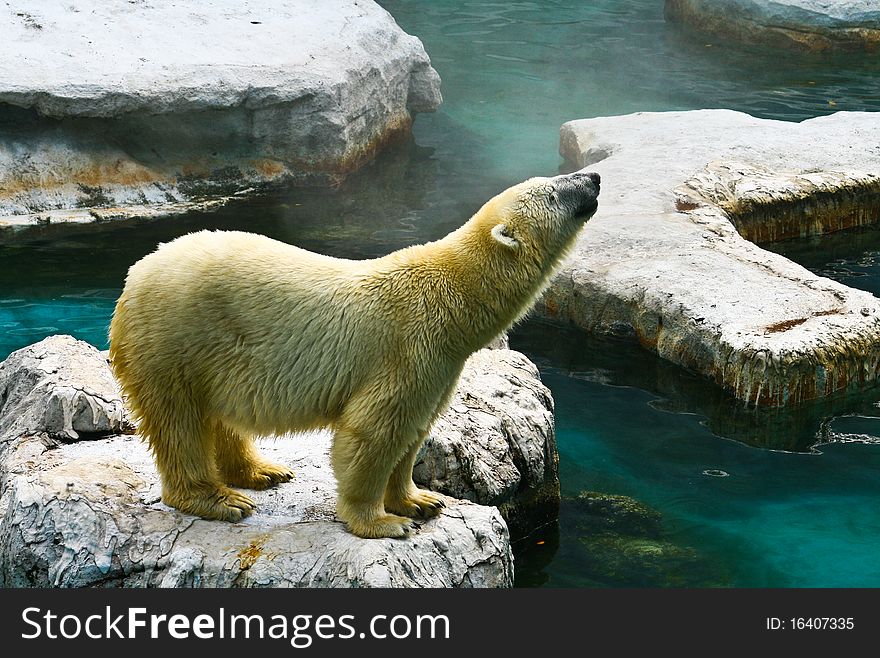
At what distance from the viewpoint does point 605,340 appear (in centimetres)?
775

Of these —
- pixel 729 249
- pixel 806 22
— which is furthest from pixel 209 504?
pixel 806 22

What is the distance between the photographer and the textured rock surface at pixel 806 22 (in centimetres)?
1653

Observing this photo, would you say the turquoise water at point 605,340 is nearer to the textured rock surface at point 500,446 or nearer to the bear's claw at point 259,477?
the textured rock surface at point 500,446

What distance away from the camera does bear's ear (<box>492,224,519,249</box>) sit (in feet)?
13.0

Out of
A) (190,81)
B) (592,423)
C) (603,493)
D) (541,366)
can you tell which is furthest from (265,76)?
(603,493)

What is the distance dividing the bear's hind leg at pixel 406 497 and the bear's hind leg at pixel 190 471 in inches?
22.6

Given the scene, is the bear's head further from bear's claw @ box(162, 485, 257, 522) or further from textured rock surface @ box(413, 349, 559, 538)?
bear's claw @ box(162, 485, 257, 522)

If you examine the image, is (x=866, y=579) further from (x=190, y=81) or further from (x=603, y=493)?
(x=190, y=81)

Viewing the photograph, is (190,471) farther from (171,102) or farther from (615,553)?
(171,102)

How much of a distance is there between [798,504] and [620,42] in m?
13.6

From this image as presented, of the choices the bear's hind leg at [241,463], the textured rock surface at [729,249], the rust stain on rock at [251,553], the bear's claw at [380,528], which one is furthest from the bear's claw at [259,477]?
the textured rock surface at [729,249]

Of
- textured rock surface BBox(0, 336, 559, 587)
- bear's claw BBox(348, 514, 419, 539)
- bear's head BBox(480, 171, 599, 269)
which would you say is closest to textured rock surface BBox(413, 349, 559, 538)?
textured rock surface BBox(0, 336, 559, 587)

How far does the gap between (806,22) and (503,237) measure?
14579 mm

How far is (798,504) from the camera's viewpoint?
5977mm
